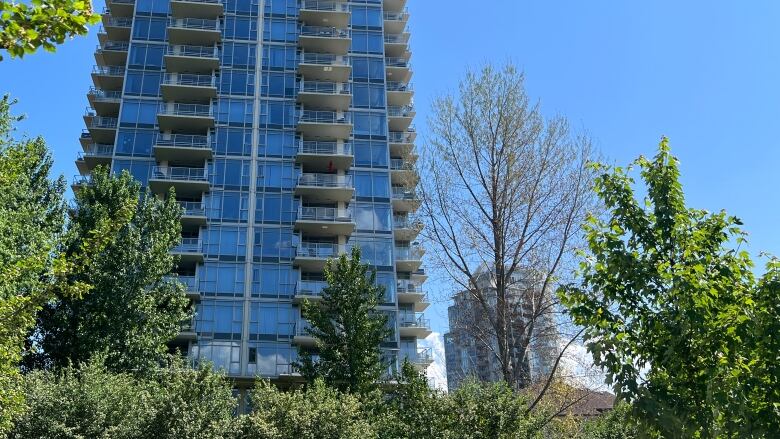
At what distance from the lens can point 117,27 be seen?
144ft

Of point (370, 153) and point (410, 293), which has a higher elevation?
point (370, 153)

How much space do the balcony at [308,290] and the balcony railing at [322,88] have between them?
1354 cm

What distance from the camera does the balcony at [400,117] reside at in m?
46.4

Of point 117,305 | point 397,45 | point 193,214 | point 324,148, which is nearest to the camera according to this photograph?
point 117,305

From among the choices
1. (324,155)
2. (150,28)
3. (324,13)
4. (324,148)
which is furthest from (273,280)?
(150,28)

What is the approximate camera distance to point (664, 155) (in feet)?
30.2

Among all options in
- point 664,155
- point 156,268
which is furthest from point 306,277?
point 664,155

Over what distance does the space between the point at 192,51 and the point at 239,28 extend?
374cm

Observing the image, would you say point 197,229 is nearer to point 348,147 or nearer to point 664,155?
point 348,147

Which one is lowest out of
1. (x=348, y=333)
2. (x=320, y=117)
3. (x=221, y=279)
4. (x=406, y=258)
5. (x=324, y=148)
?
(x=348, y=333)

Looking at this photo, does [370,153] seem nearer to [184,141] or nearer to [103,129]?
[184,141]

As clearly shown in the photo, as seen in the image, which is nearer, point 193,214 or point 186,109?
point 193,214

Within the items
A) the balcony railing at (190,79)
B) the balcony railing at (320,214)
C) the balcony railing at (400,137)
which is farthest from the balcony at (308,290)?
the balcony railing at (190,79)

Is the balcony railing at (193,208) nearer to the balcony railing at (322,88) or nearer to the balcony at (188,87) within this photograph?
the balcony at (188,87)
